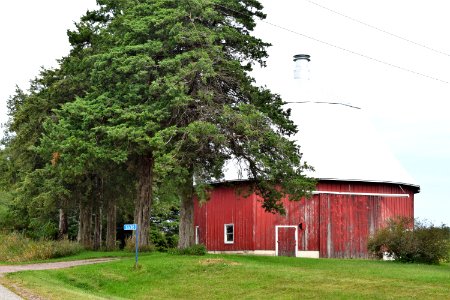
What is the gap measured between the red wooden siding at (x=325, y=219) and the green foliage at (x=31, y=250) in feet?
28.1

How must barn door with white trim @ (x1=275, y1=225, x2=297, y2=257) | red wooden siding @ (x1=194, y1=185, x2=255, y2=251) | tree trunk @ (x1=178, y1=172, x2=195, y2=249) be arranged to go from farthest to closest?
red wooden siding @ (x1=194, y1=185, x2=255, y2=251), barn door with white trim @ (x1=275, y1=225, x2=297, y2=257), tree trunk @ (x1=178, y1=172, x2=195, y2=249)

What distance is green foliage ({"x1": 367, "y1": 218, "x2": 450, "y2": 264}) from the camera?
104ft

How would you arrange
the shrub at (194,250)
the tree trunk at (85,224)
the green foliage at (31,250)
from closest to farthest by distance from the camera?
the shrub at (194,250), the green foliage at (31,250), the tree trunk at (85,224)

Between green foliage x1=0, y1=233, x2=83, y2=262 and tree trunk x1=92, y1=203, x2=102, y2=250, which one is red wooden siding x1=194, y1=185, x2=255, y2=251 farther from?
green foliage x1=0, y1=233, x2=83, y2=262

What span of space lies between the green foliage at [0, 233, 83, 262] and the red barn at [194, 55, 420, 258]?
8254mm

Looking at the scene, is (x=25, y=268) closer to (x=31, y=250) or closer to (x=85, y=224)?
(x=31, y=250)

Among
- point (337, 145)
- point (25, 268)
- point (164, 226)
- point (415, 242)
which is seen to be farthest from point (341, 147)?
point (164, 226)

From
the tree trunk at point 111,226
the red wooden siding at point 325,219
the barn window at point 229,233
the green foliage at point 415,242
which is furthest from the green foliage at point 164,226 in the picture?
the green foliage at point 415,242

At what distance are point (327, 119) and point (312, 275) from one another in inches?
734

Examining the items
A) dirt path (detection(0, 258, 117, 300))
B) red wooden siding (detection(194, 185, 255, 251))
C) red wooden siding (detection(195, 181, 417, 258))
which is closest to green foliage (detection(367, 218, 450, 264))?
red wooden siding (detection(195, 181, 417, 258))

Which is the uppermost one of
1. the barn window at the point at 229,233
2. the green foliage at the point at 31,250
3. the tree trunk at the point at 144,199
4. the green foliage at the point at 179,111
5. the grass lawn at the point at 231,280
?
the green foliage at the point at 179,111

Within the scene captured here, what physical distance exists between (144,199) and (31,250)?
21.4ft

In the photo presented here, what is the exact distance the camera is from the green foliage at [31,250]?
3759cm

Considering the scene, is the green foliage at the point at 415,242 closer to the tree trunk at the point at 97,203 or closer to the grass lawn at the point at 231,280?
the grass lawn at the point at 231,280
